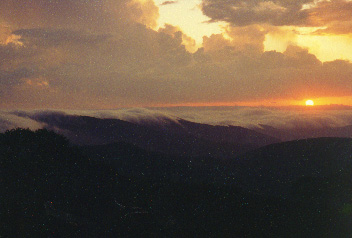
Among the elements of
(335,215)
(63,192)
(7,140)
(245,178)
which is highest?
(7,140)

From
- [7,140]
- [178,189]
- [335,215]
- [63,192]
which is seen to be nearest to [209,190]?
[178,189]

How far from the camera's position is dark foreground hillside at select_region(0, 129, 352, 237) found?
4876 cm

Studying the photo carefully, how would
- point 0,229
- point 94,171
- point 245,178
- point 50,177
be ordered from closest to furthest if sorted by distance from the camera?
point 0,229 → point 50,177 → point 94,171 → point 245,178

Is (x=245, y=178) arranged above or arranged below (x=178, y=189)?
below

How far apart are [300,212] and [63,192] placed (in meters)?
46.1

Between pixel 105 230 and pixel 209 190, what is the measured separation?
96.6ft

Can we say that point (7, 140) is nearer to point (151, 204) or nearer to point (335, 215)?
point (151, 204)

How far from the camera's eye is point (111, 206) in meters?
57.4

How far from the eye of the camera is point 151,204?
202 ft

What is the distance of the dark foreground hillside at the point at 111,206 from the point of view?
160 ft

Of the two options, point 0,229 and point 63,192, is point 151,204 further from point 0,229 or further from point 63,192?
point 0,229

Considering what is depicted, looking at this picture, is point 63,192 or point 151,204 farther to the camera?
point 151,204

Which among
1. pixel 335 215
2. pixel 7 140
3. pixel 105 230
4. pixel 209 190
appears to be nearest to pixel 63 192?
pixel 105 230

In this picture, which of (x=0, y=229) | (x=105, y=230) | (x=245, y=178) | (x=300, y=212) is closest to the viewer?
(x=0, y=229)
